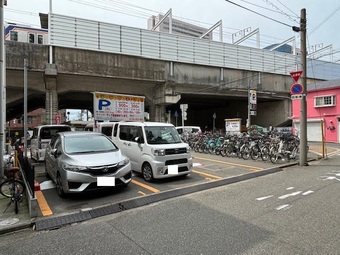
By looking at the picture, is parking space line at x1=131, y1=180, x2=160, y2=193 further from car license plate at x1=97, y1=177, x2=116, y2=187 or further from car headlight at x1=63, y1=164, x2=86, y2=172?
car headlight at x1=63, y1=164, x2=86, y2=172

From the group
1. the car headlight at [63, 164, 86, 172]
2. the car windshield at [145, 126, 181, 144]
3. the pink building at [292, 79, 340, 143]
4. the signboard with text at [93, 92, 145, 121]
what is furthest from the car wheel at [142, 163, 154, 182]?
the pink building at [292, 79, 340, 143]

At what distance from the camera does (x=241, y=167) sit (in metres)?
9.76

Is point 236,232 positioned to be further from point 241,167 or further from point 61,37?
point 61,37

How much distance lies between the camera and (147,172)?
7590mm

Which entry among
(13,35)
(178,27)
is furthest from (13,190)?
(178,27)

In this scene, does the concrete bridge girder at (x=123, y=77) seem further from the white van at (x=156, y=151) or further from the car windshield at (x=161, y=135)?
the car windshield at (x=161, y=135)

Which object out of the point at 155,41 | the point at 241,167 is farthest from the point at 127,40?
the point at 241,167

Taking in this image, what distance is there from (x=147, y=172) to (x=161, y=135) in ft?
3.96

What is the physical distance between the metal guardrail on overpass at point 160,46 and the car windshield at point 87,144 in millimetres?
15675

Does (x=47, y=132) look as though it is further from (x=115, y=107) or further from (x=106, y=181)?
(x=106, y=181)

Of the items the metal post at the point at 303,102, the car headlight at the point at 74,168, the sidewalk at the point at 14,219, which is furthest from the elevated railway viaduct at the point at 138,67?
the sidewalk at the point at 14,219

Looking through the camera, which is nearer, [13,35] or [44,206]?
[44,206]

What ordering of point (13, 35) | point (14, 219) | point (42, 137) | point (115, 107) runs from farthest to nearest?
point (13, 35) < point (115, 107) < point (42, 137) < point (14, 219)

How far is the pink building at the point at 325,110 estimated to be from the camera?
2256 centimetres
